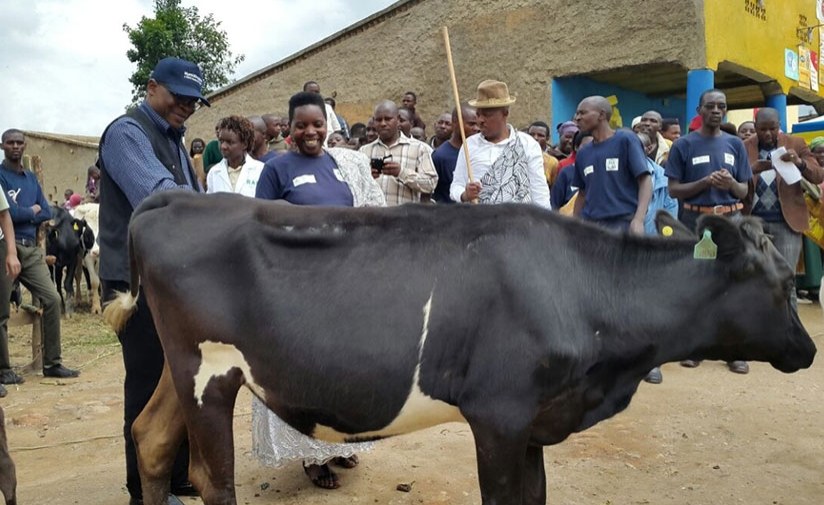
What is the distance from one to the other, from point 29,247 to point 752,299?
6.67m

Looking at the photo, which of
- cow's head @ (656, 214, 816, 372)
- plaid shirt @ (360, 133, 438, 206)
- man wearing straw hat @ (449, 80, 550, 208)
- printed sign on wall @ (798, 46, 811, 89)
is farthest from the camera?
printed sign on wall @ (798, 46, 811, 89)

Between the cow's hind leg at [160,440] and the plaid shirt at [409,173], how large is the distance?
2862mm

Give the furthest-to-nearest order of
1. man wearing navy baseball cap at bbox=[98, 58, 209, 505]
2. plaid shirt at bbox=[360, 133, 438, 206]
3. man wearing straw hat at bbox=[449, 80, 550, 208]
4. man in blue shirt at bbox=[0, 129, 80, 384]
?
man in blue shirt at bbox=[0, 129, 80, 384], plaid shirt at bbox=[360, 133, 438, 206], man wearing straw hat at bbox=[449, 80, 550, 208], man wearing navy baseball cap at bbox=[98, 58, 209, 505]

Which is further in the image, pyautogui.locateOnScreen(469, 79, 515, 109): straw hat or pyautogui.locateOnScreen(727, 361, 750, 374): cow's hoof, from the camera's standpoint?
pyautogui.locateOnScreen(727, 361, 750, 374): cow's hoof

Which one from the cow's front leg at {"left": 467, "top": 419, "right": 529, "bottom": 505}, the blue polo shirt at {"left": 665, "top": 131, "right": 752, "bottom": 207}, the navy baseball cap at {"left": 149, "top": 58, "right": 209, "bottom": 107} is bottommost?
the cow's front leg at {"left": 467, "top": 419, "right": 529, "bottom": 505}

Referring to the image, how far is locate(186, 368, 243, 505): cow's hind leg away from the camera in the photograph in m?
2.99

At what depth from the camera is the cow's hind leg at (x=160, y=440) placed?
11.3 ft

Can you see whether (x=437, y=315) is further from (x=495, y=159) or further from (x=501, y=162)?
(x=495, y=159)

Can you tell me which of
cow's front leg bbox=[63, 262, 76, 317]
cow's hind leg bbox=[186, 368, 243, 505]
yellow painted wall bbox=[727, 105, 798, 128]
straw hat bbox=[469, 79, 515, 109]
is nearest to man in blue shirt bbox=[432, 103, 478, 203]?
straw hat bbox=[469, 79, 515, 109]

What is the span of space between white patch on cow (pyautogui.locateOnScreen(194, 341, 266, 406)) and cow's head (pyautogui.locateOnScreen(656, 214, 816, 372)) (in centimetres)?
192

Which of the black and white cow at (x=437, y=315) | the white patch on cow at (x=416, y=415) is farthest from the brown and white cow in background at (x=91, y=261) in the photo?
the white patch on cow at (x=416, y=415)

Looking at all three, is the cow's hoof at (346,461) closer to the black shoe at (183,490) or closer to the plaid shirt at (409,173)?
the black shoe at (183,490)

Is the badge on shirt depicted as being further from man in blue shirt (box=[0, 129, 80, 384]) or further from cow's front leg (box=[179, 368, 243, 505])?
man in blue shirt (box=[0, 129, 80, 384])

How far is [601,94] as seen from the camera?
16.6 metres
